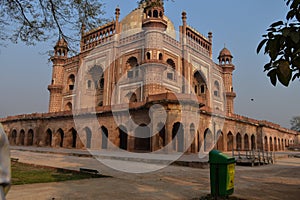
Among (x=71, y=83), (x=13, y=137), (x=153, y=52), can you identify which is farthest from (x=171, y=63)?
(x=13, y=137)

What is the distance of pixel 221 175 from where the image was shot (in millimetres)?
4398

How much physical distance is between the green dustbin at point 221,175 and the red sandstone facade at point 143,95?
11755 millimetres

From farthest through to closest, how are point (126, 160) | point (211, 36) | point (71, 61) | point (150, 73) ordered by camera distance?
1. point (211, 36)
2. point (71, 61)
3. point (150, 73)
4. point (126, 160)

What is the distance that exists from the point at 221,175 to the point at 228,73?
3128 centimetres

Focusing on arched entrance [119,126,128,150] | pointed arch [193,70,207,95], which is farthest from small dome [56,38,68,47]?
pointed arch [193,70,207,95]

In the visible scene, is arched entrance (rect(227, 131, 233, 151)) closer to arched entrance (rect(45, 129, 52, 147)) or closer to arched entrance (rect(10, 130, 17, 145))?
arched entrance (rect(45, 129, 52, 147))

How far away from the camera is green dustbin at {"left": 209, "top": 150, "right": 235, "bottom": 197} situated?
14.2ft

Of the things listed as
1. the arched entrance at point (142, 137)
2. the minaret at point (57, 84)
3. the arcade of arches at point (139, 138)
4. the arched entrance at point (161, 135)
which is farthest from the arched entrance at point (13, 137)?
the arched entrance at point (161, 135)

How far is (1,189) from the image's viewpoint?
4.83 feet

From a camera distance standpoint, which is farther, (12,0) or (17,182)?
(12,0)

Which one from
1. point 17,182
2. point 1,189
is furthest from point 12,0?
point 1,189

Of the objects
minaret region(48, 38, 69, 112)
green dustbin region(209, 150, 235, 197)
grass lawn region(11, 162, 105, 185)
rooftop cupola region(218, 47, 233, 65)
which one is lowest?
grass lawn region(11, 162, 105, 185)

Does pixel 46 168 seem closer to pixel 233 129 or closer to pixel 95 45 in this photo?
pixel 233 129

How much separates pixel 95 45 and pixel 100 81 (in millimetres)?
4179
